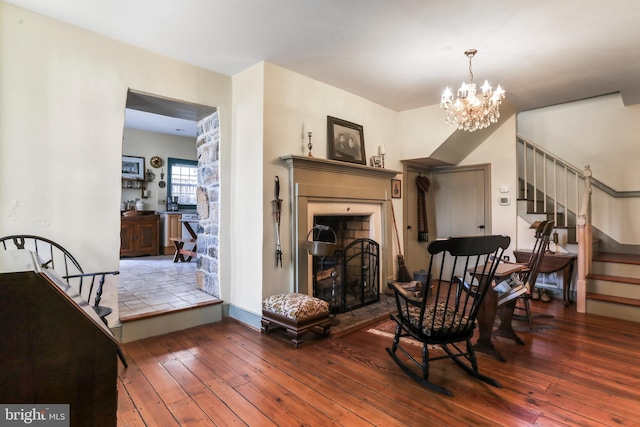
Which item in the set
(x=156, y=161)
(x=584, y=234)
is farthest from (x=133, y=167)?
(x=584, y=234)

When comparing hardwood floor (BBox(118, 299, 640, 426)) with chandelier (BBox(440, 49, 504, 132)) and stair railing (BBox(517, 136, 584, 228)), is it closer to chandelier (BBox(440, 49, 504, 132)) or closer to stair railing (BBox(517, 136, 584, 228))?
chandelier (BBox(440, 49, 504, 132))

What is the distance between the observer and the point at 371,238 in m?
4.54

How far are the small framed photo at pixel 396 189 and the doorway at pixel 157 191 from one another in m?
2.79

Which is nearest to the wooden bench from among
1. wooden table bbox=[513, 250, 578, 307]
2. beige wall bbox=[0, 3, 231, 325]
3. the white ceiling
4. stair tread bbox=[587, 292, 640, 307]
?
beige wall bbox=[0, 3, 231, 325]

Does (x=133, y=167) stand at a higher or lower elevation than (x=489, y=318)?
higher

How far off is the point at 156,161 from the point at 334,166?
5321mm

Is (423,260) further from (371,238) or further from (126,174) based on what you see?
(126,174)

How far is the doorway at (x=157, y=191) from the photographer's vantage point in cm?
338

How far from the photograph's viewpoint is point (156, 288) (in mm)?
4090

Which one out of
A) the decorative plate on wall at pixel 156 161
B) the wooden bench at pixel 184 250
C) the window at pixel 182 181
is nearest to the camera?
the wooden bench at pixel 184 250

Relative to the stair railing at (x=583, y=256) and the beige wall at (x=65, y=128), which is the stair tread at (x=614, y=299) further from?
the beige wall at (x=65, y=128)

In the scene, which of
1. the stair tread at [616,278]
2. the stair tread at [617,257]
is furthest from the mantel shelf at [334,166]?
the stair tread at [617,257]

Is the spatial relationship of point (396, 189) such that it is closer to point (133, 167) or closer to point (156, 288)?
point (156, 288)

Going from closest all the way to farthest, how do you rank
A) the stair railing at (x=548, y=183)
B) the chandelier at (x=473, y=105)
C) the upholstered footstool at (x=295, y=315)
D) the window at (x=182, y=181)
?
the upholstered footstool at (x=295, y=315) < the chandelier at (x=473, y=105) < the stair railing at (x=548, y=183) < the window at (x=182, y=181)
